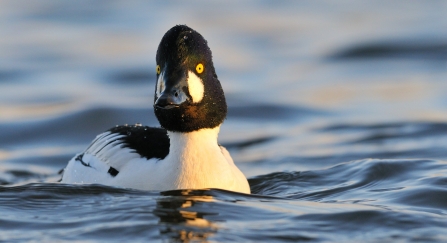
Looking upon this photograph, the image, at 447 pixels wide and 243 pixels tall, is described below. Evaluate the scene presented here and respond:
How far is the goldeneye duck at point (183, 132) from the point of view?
6664mm

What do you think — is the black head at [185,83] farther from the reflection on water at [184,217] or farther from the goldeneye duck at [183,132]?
the reflection on water at [184,217]

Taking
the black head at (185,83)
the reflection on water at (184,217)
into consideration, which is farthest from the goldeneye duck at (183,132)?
the reflection on water at (184,217)

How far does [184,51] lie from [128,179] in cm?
118

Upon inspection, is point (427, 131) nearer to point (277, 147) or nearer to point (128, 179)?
point (277, 147)

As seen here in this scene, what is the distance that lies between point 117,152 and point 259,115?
4.89 m

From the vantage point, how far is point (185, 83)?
21.8 feet

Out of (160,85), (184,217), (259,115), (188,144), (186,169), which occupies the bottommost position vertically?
(184,217)

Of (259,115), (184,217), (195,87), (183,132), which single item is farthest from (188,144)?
(259,115)

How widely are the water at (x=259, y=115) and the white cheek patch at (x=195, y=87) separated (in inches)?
29.9

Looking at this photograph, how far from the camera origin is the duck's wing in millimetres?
7441

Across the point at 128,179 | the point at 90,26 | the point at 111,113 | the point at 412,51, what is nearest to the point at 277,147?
the point at 111,113

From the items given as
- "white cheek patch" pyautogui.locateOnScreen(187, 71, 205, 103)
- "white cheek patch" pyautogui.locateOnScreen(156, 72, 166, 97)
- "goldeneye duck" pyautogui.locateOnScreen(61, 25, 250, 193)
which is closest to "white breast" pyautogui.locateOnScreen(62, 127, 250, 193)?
"goldeneye duck" pyautogui.locateOnScreen(61, 25, 250, 193)

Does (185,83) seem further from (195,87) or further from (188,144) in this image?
(188,144)

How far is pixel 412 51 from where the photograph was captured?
15.1m
